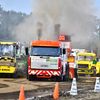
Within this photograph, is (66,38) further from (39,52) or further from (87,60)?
(39,52)

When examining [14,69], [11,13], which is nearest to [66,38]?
[14,69]

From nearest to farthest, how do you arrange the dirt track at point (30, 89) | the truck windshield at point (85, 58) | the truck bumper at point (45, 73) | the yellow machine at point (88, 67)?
the dirt track at point (30, 89)
the truck bumper at point (45, 73)
the yellow machine at point (88, 67)
the truck windshield at point (85, 58)

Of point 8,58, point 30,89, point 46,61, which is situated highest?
point 8,58

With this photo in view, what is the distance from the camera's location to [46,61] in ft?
50.5

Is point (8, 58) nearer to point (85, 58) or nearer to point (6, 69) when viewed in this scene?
point (6, 69)

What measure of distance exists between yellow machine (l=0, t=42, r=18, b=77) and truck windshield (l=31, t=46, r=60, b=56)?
187 cm

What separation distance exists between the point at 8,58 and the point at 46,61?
2.93m

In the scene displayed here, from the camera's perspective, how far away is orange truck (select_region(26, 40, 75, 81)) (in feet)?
50.3

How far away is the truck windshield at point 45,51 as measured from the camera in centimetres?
1569

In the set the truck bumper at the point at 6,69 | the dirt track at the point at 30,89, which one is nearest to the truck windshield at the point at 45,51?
the truck bumper at the point at 6,69

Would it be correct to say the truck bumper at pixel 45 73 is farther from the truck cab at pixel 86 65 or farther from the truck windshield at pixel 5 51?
the truck cab at pixel 86 65

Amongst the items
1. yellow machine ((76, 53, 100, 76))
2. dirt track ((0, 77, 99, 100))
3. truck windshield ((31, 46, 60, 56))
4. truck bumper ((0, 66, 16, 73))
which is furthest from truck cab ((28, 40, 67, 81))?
yellow machine ((76, 53, 100, 76))

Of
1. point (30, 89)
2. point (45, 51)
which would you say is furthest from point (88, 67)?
point (30, 89)

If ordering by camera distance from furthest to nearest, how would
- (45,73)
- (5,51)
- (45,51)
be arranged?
→ (5,51), (45,51), (45,73)
